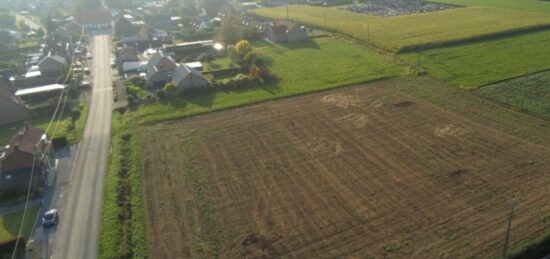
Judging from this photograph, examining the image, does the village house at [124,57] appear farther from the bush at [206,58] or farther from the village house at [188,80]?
the village house at [188,80]

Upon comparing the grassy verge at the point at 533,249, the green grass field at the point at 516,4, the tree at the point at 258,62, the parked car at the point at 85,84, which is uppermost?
the green grass field at the point at 516,4

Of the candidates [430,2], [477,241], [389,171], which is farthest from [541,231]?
[430,2]

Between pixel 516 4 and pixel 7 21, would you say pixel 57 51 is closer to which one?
pixel 7 21

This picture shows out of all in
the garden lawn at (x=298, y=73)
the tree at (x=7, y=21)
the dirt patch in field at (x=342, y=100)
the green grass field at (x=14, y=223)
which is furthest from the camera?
the tree at (x=7, y=21)

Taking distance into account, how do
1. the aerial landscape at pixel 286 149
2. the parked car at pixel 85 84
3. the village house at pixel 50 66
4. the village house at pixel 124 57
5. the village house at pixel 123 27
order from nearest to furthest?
the aerial landscape at pixel 286 149, the parked car at pixel 85 84, the village house at pixel 50 66, the village house at pixel 124 57, the village house at pixel 123 27

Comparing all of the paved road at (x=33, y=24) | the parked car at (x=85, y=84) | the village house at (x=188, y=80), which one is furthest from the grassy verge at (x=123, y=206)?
the paved road at (x=33, y=24)

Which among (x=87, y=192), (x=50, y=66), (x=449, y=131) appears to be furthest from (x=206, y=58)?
(x=449, y=131)
